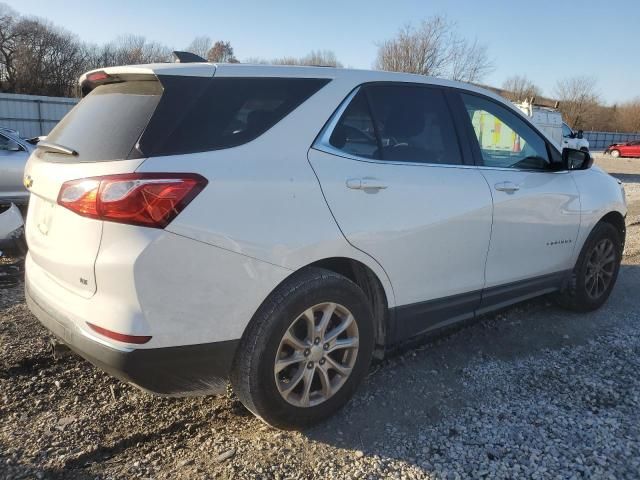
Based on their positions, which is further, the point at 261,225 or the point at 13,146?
the point at 13,146

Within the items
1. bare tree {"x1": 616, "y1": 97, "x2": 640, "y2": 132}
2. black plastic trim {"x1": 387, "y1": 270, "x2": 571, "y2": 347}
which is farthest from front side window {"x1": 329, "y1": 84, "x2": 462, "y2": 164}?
bare tree {"x1": 616, "y1": 97, "x2": 640, "y2": 132}

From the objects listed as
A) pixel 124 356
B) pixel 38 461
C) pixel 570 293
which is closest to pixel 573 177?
pixel 570 293

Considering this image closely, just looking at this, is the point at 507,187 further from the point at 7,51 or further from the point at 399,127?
the point at 7,51

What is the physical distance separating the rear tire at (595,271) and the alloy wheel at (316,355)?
253cm

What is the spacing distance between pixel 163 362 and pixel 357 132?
5.02ft

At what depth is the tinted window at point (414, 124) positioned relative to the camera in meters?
3.12

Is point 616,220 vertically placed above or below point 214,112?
below

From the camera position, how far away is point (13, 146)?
876cm

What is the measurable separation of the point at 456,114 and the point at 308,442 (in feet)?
7.18

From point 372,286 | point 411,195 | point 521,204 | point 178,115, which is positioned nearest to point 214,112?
point 178,115

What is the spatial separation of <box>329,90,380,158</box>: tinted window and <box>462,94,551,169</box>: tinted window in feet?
3.09

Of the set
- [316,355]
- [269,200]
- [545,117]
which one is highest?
[545,117]

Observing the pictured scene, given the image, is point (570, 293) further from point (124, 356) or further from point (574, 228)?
point (124, 356)

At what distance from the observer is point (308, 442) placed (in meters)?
2.76
